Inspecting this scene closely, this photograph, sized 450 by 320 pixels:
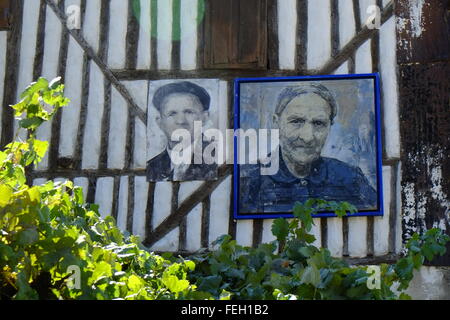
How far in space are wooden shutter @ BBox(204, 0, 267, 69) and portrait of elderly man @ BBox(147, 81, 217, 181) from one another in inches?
10.9

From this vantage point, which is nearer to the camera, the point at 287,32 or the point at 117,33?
the point at 287,32

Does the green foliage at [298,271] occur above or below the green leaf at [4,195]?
below

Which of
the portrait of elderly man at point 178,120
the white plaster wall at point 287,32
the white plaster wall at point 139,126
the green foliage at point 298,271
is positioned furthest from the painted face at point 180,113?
the green foliage at point 298,271

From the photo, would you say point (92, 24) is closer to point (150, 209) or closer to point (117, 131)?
point (117, 131)

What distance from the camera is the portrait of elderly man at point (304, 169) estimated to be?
583cm

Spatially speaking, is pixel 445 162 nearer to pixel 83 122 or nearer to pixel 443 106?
pixel 443 106

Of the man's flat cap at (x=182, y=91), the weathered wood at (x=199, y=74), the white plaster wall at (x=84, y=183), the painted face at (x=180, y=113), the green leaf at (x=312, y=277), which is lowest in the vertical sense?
the green leaf at (x=312, y=277)

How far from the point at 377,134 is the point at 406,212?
24.0 inches

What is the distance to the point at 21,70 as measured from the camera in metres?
6.32

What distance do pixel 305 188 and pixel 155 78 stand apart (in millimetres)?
1444

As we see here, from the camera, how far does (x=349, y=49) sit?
607 centimetres

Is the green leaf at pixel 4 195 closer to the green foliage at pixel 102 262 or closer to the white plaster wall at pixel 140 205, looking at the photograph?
the green foliage at pixel 102 262

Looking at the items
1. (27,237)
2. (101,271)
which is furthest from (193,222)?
(27,237)

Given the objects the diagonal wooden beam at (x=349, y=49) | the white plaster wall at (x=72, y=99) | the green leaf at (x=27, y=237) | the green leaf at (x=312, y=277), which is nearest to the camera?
the green leaf at (x=27, y=237)
